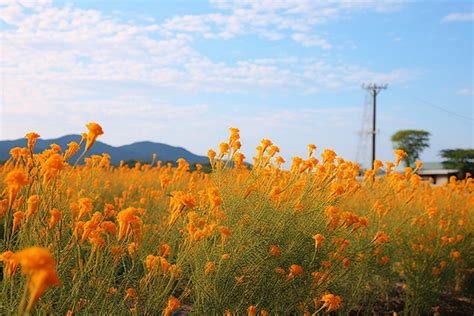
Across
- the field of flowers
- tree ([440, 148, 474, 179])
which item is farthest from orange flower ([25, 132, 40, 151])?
tree ([440, 148, 474, 179])

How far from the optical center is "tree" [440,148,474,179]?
126ft

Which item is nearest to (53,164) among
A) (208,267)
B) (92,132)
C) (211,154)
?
(92,132)

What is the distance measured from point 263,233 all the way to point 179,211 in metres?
0.79

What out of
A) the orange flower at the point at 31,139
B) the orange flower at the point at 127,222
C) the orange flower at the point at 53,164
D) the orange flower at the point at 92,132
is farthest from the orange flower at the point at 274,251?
the orange flower at the point at 31,139

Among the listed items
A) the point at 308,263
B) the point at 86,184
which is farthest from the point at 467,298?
the point at 86,184

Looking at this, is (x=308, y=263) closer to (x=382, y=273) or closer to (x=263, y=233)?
(x=263, y=233)

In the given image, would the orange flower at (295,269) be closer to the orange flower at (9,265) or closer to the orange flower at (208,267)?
the orange flower at (208,267)

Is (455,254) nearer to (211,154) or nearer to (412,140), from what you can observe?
(211,154)

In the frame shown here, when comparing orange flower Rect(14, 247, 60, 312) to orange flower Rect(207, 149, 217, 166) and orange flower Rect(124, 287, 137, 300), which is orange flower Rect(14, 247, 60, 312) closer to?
orange flower Rect(124, 287, 137, 300)

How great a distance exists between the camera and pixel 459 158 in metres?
39.7

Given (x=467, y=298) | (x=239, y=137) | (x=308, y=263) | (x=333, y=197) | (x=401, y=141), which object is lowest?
(x=467, y=298)

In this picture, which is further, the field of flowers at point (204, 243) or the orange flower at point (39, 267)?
the field of flowers at point (204, 243)

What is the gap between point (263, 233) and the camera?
3119mm

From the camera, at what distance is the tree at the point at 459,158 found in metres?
38.3
